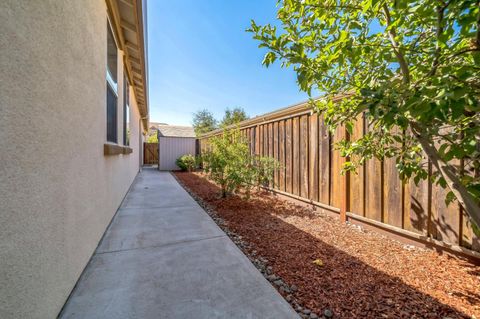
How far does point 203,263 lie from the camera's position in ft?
7.63

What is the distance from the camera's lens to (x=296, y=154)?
16.2 ft

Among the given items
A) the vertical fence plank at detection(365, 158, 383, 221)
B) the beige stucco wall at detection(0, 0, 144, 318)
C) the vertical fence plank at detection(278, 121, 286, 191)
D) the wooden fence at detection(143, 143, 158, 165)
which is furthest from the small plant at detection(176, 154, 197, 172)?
the beige stucco wall at detection(0, 0, 144, 318)

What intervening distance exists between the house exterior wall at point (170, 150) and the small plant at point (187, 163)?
55 cm

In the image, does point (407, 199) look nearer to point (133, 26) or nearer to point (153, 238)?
point (153, 238)

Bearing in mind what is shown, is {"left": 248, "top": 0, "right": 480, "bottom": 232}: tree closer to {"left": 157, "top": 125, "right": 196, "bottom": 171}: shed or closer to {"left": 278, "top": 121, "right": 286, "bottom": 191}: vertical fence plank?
{"left": 278, "top": 121, "right": 286, "bottom": 191}: vertical fence plank

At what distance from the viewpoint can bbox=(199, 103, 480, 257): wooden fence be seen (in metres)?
2.52

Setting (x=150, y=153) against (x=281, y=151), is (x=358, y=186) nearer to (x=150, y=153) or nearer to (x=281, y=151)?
(x=281, y=151)

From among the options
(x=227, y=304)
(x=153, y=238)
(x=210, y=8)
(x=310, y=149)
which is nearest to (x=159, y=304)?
(x=227, y=304)

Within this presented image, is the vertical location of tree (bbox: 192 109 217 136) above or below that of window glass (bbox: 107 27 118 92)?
above

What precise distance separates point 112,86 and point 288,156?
4.13 meters

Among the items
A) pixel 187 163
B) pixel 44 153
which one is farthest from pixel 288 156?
pixel 187 163

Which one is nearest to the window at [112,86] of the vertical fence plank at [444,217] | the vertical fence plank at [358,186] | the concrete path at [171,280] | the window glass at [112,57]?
the window glass at [112,57]

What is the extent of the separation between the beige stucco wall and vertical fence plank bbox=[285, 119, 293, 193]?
13.5 feet

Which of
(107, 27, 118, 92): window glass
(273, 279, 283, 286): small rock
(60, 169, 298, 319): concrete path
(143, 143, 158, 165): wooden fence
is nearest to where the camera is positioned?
(60, 169, 298, 319): concrete path
